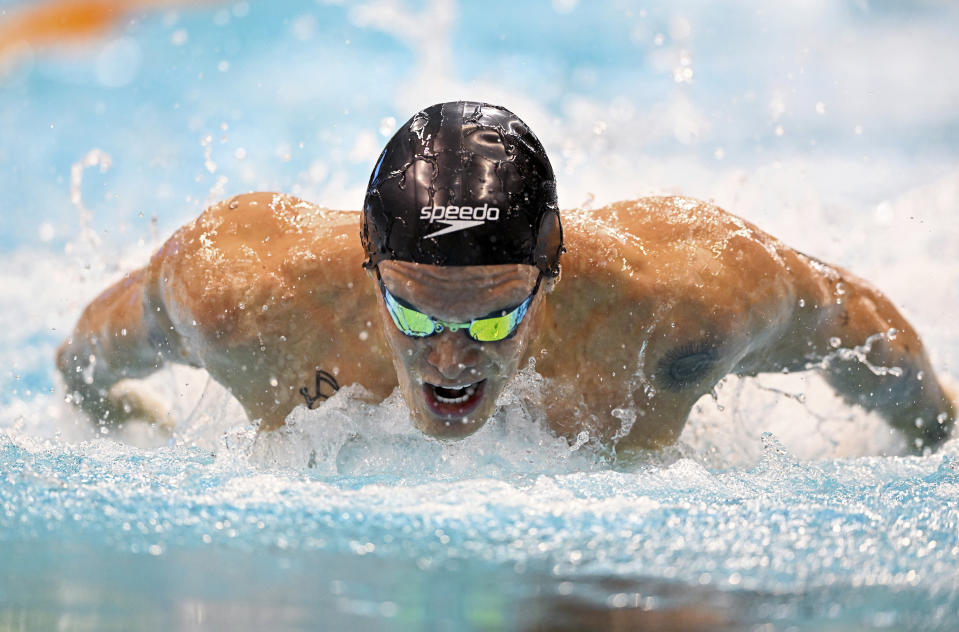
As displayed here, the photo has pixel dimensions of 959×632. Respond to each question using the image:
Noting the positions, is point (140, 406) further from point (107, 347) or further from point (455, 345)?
point (455, 345)

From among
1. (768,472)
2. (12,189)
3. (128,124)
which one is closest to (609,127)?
(128,124)

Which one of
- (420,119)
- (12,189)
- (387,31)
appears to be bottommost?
(420,119)

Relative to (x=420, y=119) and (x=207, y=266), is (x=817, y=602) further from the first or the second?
(x=207, y=266)

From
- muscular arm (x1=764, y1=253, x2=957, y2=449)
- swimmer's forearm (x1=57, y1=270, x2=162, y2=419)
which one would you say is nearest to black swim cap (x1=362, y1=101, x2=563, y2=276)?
muscular arm (x1=764, y1=253, x2=957, y2=449)

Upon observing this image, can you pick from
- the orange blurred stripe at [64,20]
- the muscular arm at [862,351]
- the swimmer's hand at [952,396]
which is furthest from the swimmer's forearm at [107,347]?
the orange blurred stripe at [64,20]

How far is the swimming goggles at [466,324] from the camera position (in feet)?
8.28

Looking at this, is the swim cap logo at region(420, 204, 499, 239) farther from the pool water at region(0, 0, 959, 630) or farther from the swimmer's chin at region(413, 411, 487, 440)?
the pool water at region(0, 0, 959, 630)

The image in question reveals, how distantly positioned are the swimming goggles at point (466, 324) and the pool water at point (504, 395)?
391 mm

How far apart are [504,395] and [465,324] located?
58cm

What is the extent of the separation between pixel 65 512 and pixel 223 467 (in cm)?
49

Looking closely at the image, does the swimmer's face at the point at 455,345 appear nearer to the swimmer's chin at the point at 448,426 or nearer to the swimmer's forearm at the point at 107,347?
the swimmer's chin at the point at 448,426

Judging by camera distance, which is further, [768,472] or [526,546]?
[768,472]

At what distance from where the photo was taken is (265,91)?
25.8 feet

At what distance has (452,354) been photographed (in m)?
2.54
